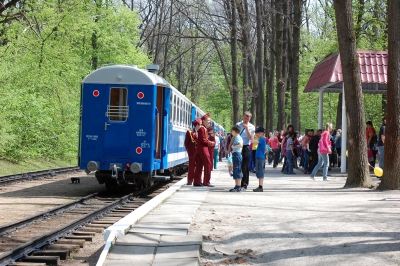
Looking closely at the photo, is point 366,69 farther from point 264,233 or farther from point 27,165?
point 27,165

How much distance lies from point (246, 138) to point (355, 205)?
408 centimetres

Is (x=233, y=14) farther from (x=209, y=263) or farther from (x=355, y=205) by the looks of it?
(x=209, y=263)

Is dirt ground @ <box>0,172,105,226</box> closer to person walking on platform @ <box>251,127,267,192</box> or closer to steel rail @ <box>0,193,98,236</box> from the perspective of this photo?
steel rail @ <box>0,193,98,236</box>

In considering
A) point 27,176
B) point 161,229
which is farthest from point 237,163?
point 27,176

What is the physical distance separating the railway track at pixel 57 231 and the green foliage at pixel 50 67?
1159 cm

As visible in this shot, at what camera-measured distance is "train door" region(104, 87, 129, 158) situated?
16.7 m

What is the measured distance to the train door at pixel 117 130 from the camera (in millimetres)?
16672

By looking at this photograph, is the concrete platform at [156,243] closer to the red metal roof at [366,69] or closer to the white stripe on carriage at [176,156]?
the white stripe on carriage at [176,156]

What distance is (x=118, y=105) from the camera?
16.8 metres

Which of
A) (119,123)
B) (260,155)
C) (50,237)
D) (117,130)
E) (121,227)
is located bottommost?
(50,237)

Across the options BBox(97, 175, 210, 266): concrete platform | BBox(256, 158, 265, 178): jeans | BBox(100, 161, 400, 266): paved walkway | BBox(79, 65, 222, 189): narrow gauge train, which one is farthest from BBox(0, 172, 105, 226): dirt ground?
BBox(256, 158, 265, 178): jeans

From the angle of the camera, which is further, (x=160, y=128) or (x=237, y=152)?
(x=160, y=128)

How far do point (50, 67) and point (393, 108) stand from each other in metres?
21.5

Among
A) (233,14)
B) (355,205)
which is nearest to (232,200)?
(355,205)
